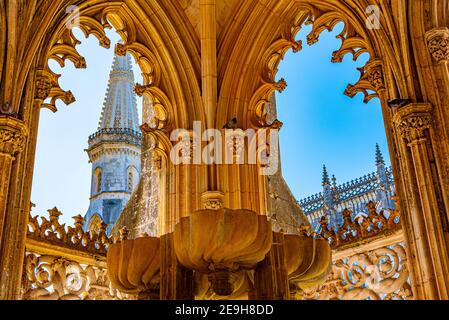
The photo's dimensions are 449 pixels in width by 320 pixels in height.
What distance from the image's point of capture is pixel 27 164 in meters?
6.31

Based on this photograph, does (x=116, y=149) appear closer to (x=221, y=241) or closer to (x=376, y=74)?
(x=376, y=74)

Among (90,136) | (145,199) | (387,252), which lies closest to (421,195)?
(387,252)

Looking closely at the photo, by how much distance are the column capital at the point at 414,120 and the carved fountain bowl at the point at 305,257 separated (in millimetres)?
1779

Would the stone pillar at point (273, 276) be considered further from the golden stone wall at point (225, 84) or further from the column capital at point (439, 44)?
the column capital at point (439, 44)

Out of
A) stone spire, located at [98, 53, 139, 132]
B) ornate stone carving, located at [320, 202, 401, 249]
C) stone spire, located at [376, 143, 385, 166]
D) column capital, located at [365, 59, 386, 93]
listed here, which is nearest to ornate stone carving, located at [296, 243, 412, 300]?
ornate stone carving, located at [320, 202, 401, 249]

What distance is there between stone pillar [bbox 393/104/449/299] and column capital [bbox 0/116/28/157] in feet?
12.0

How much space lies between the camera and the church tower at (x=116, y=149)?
86.6 ft

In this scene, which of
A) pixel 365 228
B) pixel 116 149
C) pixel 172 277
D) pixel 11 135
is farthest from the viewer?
pixel 116 149

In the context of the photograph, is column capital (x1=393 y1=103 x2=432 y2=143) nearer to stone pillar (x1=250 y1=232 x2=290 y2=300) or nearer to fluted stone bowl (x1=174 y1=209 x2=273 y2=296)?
stone pillar (x1=250 y1=232 x2=290 y2=300)

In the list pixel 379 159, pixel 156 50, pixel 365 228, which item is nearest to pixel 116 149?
pixel 379 159

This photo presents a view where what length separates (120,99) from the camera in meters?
26.6

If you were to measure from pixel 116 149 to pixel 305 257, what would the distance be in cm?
2284
